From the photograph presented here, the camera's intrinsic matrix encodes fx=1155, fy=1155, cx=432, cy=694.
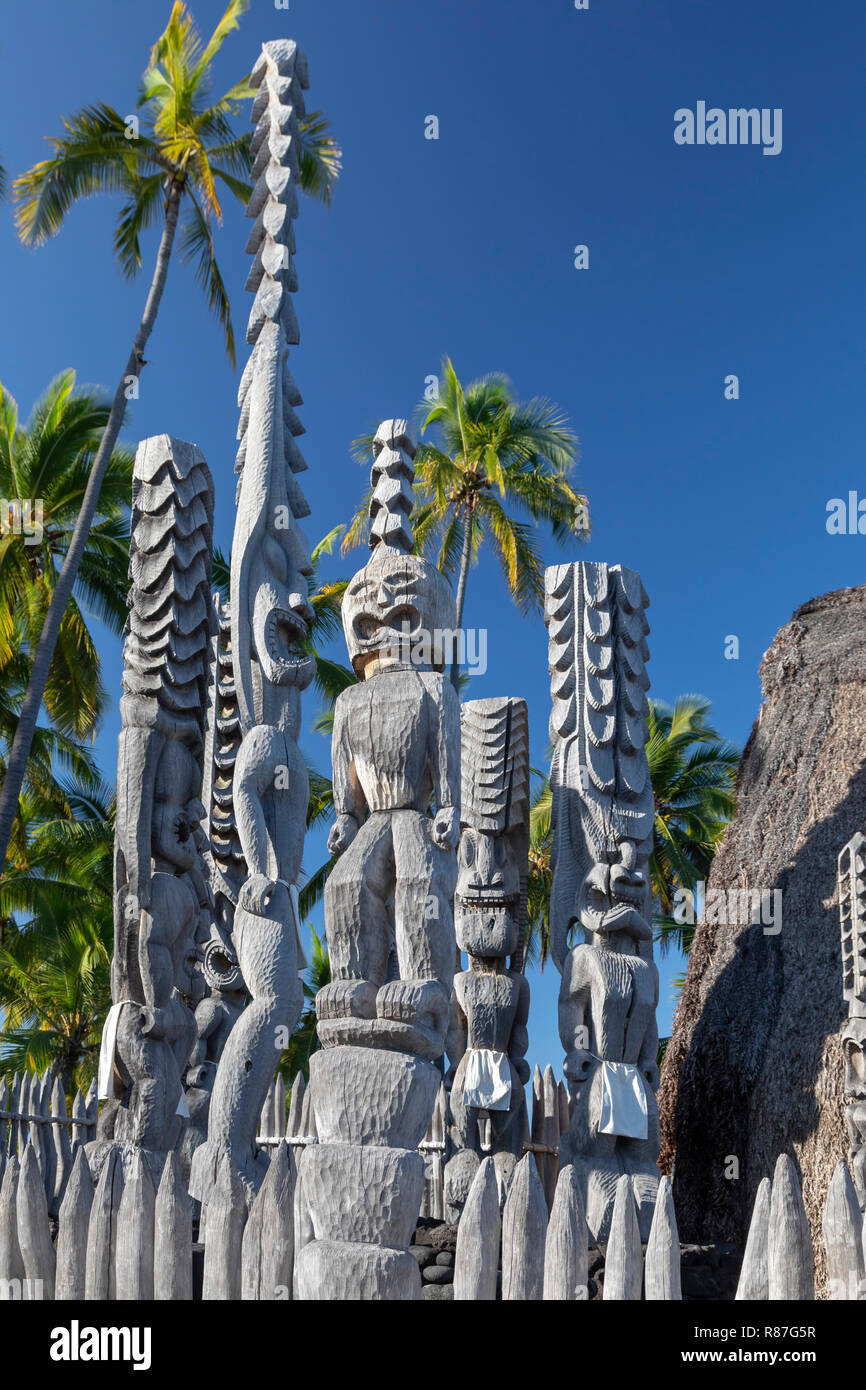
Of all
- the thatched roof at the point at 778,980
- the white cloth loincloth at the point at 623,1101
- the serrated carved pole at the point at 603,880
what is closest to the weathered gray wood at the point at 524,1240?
the serrated carved pole at the point at 603,880

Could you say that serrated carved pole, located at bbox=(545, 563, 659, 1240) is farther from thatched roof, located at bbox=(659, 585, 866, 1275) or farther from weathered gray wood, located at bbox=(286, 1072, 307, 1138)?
weathered gray wood, located at bbox=(286, 1072, 307, 1138)

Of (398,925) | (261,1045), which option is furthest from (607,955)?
(398,925)

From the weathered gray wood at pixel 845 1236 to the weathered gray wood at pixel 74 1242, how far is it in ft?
8.01

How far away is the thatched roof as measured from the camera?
8.11m

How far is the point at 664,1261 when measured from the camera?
3.15m

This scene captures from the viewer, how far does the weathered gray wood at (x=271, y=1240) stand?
3666 mm

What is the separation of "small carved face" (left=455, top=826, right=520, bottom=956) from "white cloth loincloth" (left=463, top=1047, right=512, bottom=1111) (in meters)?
0.61

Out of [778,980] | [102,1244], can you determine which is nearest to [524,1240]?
[102,1244]

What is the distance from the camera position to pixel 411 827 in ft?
14.4

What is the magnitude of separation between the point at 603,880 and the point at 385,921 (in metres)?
2.66

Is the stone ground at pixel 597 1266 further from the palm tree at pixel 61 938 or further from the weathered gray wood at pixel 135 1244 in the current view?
the palm tree at pixel 61 938

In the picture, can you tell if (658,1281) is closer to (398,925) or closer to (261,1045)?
(398,925)

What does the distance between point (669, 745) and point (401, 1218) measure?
20.4 m

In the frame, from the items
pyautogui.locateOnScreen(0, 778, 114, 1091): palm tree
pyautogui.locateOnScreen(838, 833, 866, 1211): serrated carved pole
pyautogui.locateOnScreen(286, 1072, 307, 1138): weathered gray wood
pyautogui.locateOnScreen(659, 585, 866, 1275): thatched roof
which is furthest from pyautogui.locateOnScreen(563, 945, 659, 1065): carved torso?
pyautogui.locateOnScreen(0, 778, 114, 1091): palm tree
